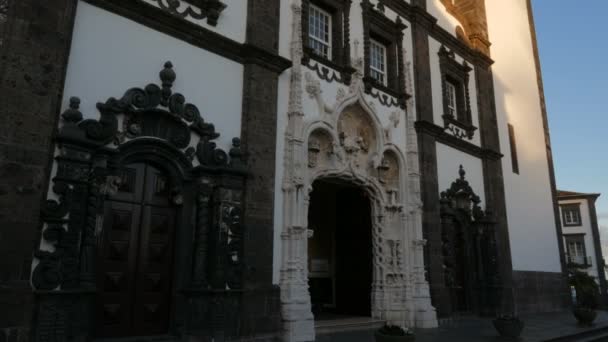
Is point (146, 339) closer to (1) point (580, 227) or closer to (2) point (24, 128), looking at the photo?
(2) point (24, 128)

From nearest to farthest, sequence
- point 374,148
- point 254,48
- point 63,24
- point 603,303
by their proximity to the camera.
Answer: point 63,24
point 254,48
point 374,148
point 603,303

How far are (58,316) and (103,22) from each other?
447 cm

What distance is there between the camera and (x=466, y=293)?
45.1 ft

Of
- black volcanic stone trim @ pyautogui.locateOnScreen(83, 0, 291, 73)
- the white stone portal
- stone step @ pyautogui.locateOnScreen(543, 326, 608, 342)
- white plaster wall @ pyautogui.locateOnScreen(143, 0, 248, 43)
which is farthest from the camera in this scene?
stone step @ pyautogui.locateOnScreen(543, 326, 608, 342)

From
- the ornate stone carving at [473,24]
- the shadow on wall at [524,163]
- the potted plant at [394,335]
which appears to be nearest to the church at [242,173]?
the shadow on wall at [524,163]

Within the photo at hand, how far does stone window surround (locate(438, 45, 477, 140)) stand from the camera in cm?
A: 1473

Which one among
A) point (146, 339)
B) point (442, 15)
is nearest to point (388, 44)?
point (442, 15)

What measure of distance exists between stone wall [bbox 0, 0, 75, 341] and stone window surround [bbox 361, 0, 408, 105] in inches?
291

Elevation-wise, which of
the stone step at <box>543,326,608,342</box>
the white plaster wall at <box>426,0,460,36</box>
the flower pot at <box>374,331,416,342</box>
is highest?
the white plaster wall at <box>426,0,460,36</box>

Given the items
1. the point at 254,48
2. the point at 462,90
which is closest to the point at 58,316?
the point at 254,48

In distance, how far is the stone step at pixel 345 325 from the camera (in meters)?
9.84

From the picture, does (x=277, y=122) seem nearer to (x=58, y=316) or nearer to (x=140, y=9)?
(x=140, y=9)

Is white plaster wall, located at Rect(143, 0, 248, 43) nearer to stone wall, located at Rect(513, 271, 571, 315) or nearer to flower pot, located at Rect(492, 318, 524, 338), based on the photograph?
flower pot, located at Rect(492, 318, 524, 338)

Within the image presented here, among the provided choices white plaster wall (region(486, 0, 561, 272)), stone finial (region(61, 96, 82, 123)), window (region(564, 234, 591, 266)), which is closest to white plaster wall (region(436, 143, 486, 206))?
white plaster wall (region(486, 0, 561, 272))
